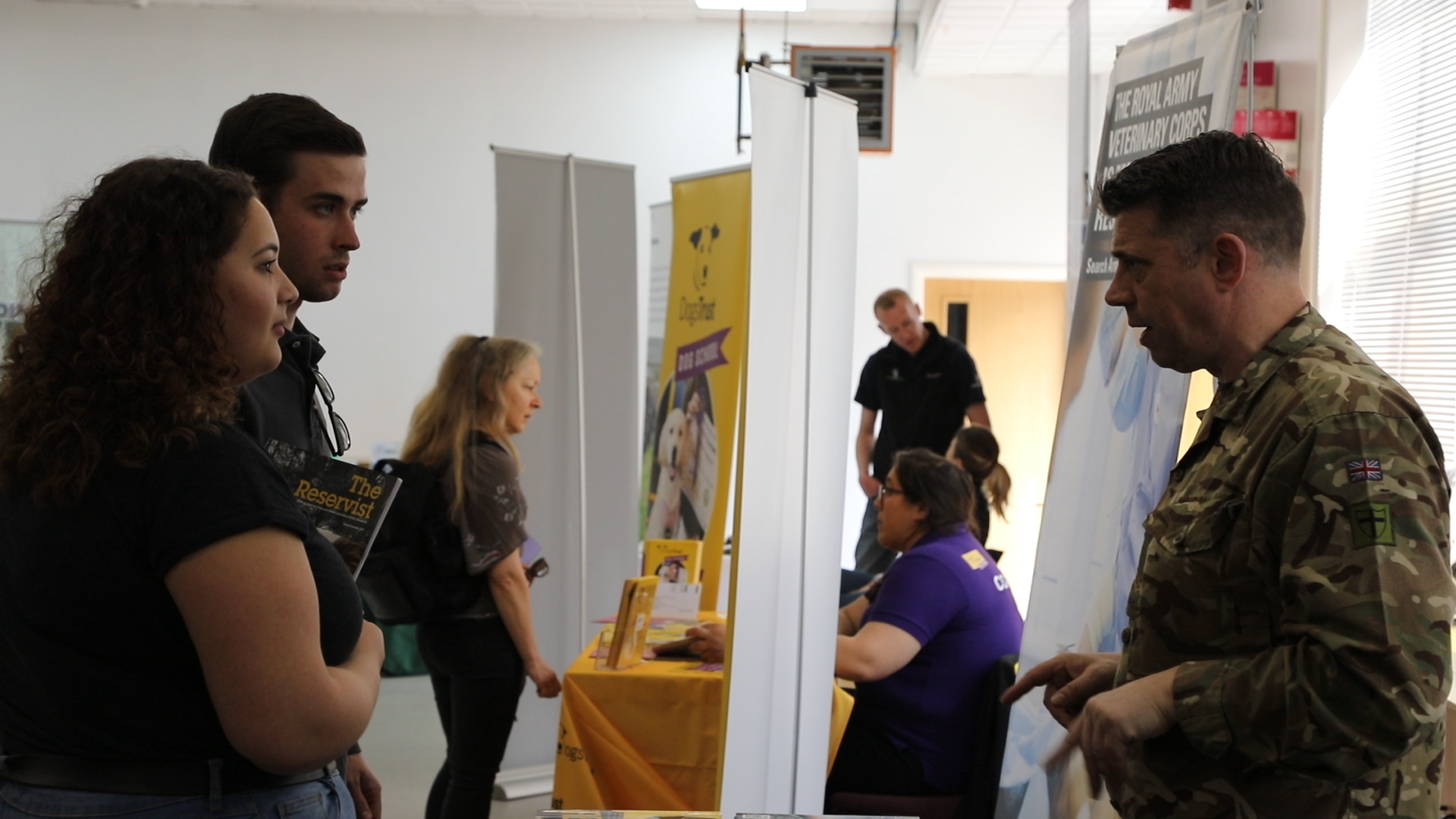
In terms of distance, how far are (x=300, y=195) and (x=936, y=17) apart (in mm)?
5282

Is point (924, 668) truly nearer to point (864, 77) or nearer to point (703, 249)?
point (703, 249)

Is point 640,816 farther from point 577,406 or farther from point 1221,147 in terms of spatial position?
point 577,406

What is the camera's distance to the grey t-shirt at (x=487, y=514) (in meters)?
2.88

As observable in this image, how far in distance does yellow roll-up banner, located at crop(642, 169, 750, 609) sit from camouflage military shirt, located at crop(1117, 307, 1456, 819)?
7.98 ft

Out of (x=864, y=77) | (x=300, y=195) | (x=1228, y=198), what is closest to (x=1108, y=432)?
(x=1228, y=198)

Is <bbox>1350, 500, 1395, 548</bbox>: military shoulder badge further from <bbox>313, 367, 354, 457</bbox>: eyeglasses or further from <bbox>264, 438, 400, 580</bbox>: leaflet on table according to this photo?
<bbox>313, 367, 354, 457</bbox>: eyeglasses

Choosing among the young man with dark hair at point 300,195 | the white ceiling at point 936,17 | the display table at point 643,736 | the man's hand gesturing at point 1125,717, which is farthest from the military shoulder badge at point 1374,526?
the white ceiling at point 936,17

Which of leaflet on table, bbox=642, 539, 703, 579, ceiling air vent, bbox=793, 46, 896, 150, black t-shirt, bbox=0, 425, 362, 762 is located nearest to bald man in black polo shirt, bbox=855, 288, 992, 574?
ceiling air vent, bbox=793, 46, 896, 150

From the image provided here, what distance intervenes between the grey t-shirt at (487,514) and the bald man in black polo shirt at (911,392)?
260cm

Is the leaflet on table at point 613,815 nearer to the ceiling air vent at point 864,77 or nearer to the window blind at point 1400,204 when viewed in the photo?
the window blind at point 1400,204

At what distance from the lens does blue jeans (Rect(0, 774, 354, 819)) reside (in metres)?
1.02

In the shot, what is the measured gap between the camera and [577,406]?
4.20 m

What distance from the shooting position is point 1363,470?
1.09 m

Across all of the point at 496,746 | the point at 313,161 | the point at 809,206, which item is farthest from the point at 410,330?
the point at 313,161
